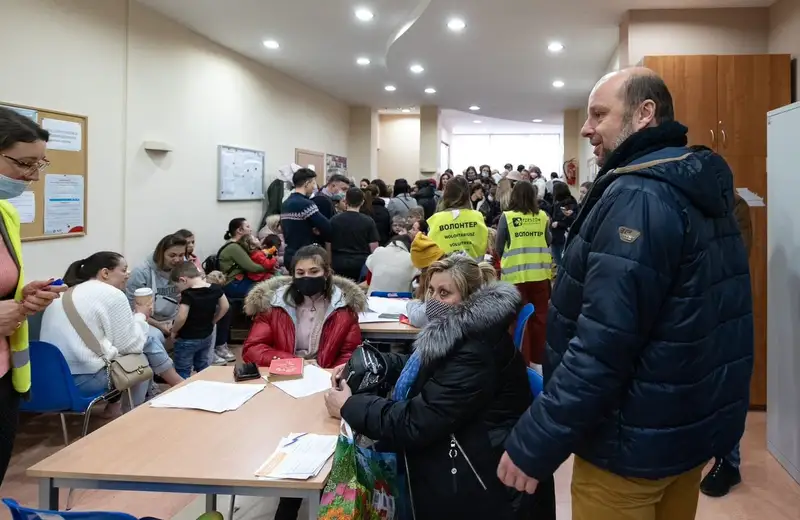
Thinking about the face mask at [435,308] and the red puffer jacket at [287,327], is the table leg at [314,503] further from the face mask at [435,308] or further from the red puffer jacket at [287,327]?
the red puffer jacket at [287,327]

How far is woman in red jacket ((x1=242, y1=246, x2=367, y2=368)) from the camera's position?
293 centimetres

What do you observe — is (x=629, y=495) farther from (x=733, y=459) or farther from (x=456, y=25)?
(x=456, y=25)

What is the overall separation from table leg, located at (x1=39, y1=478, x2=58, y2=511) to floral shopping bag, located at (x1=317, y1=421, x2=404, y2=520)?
2.55 feet

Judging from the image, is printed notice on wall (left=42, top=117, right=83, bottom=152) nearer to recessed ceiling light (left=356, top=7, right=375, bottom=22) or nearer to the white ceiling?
the white ceiling

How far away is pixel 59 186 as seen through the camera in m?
4.65

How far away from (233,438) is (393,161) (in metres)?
13.0

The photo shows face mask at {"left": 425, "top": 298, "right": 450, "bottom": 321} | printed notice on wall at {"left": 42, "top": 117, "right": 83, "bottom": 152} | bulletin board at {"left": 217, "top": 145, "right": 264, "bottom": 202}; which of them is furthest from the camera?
bulletin board at {"left": 217, "top": 145, "right": 264, "bottom": 202}

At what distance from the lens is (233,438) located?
193cm

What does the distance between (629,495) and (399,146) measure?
44.5ft

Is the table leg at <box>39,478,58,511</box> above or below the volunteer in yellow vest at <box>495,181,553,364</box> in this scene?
below

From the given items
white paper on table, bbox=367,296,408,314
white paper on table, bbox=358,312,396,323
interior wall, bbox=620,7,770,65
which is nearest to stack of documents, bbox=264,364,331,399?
white paper on table, bbox=358,312,396,323

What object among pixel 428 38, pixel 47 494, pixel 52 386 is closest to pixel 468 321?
pixel 47 494

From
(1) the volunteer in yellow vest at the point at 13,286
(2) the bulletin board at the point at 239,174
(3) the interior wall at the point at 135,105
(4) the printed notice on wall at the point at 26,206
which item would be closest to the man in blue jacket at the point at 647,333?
(1) the volunteer in yellow vest at the point at 13,286

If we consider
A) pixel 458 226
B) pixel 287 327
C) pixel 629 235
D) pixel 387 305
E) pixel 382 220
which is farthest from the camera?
pixel 382 220
